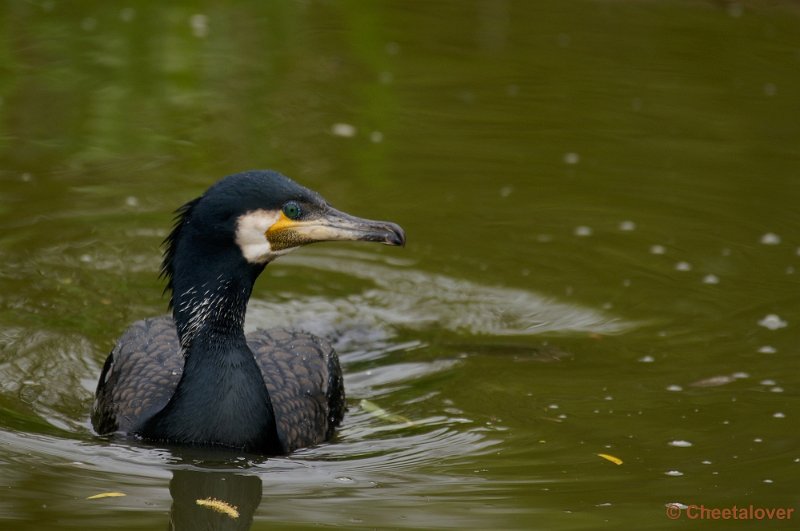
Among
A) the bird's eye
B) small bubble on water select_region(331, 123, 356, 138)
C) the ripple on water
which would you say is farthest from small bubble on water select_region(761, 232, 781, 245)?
the bird's eye

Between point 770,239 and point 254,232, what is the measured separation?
5.45 meters

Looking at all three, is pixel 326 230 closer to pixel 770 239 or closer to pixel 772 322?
pixel 772 322

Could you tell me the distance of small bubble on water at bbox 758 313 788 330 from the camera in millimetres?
9468

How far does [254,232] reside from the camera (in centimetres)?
711

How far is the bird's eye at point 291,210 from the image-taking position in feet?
23.4

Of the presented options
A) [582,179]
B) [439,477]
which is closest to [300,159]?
[582,179]

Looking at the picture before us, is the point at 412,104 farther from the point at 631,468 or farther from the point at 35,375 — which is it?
the point at 631,468

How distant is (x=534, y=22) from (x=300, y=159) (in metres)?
5.31

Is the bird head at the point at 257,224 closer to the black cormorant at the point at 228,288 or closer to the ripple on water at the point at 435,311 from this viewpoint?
the black cormorant at the point at 228,288

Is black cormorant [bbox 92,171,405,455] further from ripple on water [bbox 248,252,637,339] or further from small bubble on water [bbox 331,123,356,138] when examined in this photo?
small bubble on water [bbox 331,123,356,138]

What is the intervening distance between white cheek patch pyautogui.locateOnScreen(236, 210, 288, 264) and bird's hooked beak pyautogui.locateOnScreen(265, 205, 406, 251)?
0.03m

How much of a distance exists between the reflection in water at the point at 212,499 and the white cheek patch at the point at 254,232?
3.81 feet

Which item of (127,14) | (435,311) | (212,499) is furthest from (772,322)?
(127,14)

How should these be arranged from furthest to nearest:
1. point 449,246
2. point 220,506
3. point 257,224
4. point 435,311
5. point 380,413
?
point 449,246 < point 435,311 < point 380,413 < point 257,224 < point 220,506
